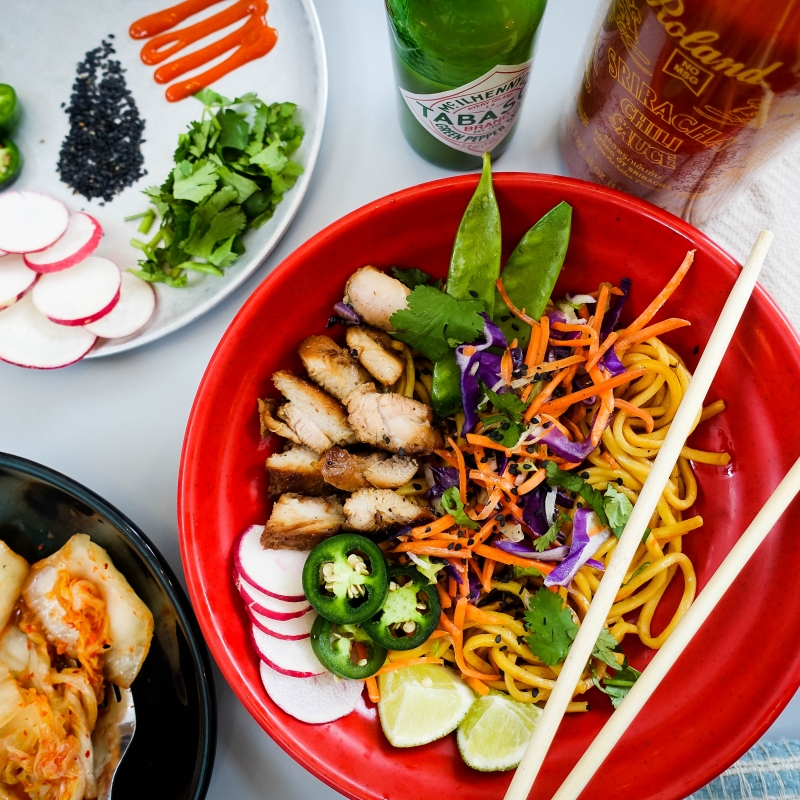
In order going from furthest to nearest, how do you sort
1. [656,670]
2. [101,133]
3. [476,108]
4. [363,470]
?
1. [101,133]
2. [363,470]
3. [476,108]
4. [656,670]

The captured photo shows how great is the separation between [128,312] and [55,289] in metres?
0.18

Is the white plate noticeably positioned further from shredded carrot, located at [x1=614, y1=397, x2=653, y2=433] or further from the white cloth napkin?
the white cloth napkin

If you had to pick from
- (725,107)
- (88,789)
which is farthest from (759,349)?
(88,789)

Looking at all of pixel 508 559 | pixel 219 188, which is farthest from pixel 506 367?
pixel 219 188

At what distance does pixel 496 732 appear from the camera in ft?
3.89

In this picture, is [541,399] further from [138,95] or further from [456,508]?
[138,95]

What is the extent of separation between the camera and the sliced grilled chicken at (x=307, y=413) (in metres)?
1.25

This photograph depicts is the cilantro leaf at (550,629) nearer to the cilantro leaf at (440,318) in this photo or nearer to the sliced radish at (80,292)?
the cilantro leaf at (440,318)

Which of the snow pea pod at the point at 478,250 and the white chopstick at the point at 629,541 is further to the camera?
the snow pea pod at the point at 478,250

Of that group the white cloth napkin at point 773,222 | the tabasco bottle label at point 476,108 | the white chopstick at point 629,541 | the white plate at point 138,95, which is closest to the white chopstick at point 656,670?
the white chopstick at point 629,541

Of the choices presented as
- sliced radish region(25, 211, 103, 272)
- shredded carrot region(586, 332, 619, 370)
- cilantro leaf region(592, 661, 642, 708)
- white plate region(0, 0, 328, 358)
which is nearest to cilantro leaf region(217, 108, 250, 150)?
white plate region(0, 0, 328, 358)

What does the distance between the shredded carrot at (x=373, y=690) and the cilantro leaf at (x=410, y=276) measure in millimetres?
792

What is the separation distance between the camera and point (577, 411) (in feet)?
4.13

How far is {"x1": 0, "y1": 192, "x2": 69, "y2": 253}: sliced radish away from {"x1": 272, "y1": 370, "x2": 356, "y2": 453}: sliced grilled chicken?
0.71 metres
